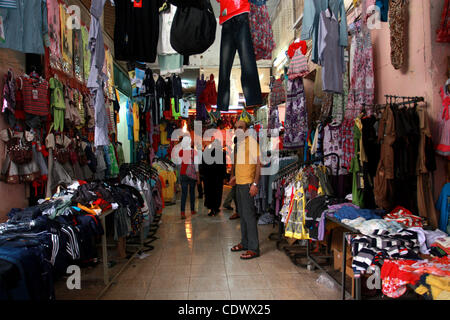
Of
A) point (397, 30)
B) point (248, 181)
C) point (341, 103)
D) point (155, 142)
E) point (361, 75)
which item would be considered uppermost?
point (397, 30)

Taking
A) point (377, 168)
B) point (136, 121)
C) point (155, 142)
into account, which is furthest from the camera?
point (155, 142)

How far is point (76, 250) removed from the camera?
8.68 feet

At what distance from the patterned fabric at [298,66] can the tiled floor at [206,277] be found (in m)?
2.80

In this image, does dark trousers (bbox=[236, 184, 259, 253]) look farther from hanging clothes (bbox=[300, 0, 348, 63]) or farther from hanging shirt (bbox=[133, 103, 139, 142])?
hanging shirt (bbox=[133, 103, 139, 142])

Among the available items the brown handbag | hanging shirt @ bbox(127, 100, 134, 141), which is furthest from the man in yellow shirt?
hanging shirt @ bbox(127, 100, 134, 141)

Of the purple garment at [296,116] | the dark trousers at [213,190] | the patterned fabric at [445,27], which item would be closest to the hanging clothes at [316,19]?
the patterned fabric at [445,27]

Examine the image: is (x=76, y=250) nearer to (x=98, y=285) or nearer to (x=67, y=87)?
(x=98, y=285)

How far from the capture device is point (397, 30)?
3158mm

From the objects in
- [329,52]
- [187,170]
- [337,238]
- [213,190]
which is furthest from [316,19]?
[213,190]

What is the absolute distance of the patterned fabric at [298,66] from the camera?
4.83m

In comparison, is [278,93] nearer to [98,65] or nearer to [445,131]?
[98,65]

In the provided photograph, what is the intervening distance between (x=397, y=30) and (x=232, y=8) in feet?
5.78
